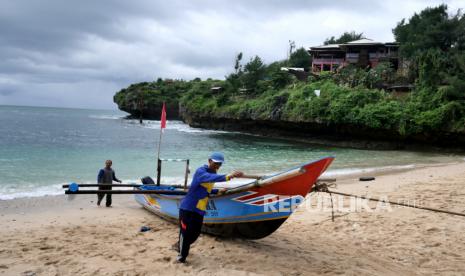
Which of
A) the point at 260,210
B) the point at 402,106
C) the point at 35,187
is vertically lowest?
the point at 35,187

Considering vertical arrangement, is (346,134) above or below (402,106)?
below

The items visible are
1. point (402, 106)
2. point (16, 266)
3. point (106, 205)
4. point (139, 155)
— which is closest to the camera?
point (16, 266)

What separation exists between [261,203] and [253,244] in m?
0.97

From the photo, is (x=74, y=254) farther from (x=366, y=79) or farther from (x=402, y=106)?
(x=366, y=79)

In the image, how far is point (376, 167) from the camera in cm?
1772

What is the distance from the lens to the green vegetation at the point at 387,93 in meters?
26.0

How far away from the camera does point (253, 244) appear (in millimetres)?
5828

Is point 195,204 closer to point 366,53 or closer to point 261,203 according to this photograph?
point 261,203

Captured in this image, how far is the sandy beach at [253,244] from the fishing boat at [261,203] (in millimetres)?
286

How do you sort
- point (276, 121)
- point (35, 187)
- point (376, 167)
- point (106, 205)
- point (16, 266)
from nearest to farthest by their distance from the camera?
1. point (16, 266)
2. point (106, 205)
3. point (35, 187)
4. point (376, 167)
5. point (276, 121)

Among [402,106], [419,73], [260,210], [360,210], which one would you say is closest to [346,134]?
[402,106]

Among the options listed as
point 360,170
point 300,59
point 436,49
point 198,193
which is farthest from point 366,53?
point 198,193

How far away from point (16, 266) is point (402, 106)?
2913 cm

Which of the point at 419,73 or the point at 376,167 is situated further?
the point at 419,73
